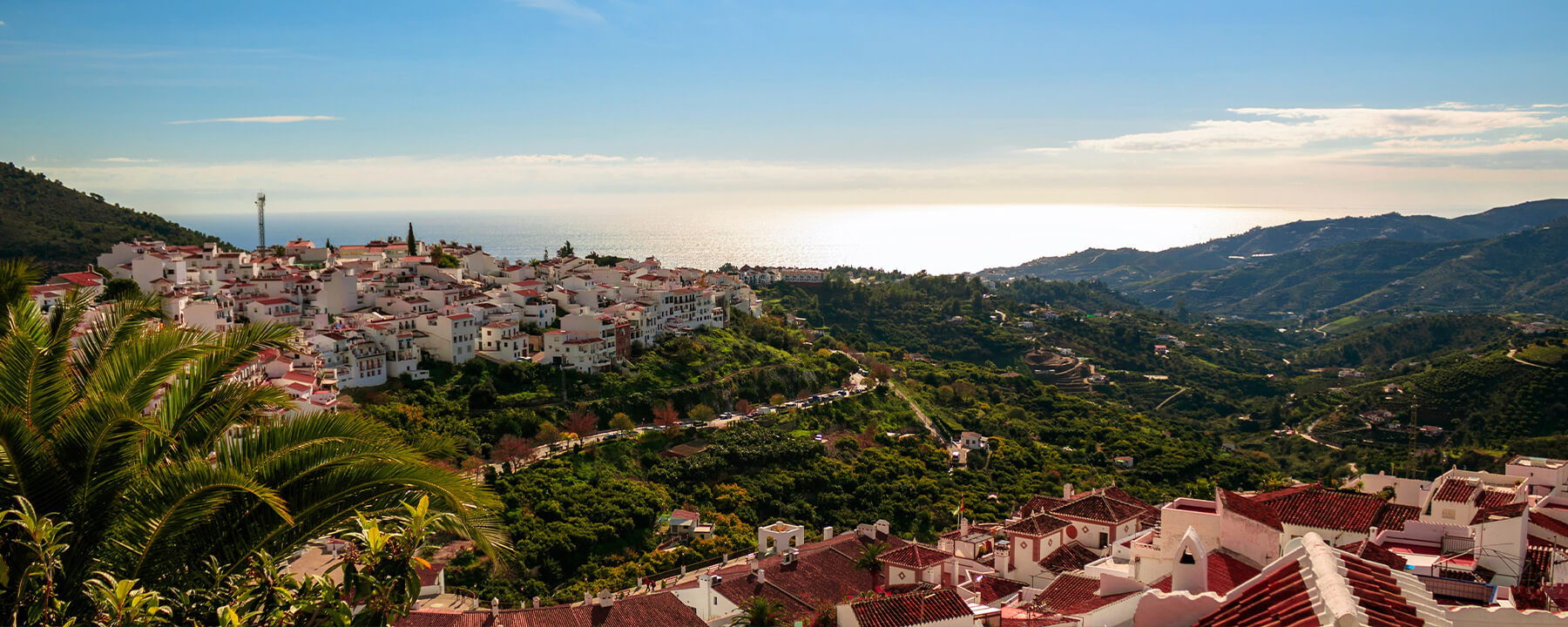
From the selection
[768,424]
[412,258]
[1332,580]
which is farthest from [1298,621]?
[412,258]

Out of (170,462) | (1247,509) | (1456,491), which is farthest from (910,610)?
(1456,491)

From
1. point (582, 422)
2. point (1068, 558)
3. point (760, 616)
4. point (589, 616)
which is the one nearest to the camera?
point (760, 616)

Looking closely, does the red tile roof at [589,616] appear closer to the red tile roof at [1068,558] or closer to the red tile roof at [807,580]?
the red tile roof at [807,580]

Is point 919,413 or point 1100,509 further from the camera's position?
point 919,413

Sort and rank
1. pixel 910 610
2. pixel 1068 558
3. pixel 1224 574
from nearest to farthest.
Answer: pixel 1224 574
pixel 910 610
pixel 1068 558

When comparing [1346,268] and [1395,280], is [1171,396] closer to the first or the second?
[1395,280]

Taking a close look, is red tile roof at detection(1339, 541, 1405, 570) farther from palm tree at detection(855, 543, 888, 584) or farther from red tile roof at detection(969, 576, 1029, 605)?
palm tree at detection(855, 543, 888, 584)

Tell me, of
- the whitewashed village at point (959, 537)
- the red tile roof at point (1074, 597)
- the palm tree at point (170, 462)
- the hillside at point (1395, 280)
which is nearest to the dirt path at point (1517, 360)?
the whitewashed village at point (959, 537)

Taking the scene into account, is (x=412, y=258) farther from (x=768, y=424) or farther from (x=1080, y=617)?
(x=1080, y=617)
